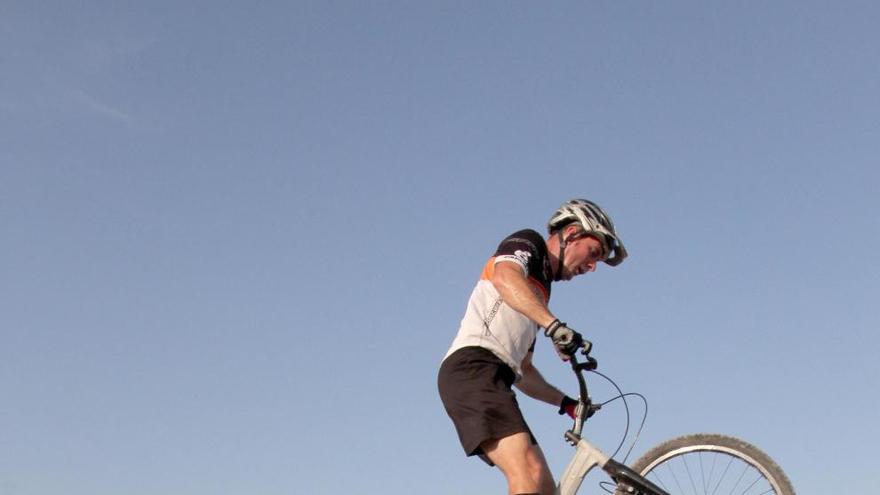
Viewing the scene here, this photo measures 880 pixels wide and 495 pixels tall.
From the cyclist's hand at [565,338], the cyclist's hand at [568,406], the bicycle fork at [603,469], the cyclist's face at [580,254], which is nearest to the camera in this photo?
the cyclist's hand at [565,338]

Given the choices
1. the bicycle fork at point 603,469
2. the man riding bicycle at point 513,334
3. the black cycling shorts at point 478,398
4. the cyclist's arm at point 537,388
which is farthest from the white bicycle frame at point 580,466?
the cyclist's arm at point 537,388

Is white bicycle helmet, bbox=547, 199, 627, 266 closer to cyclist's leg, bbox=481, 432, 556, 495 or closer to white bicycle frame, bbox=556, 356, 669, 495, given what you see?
white bicycle frame, bbox=556, 356, 669, 495

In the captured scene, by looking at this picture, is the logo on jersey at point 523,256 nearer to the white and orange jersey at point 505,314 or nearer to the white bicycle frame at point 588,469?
the white and orange jersey at point 505,314

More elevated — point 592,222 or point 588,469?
point 592,222

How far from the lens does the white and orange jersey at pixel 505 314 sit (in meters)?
6.68

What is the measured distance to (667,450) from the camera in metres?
6.89

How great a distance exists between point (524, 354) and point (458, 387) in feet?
1.98

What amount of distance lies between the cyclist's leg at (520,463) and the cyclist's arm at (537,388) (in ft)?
3.54

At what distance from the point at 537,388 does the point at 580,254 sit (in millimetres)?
1152

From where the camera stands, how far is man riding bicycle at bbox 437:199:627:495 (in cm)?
637

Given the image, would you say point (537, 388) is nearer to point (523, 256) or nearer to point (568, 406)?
point (568, 406)

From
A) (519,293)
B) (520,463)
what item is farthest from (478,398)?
(519,293)

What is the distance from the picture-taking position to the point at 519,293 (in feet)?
21.2

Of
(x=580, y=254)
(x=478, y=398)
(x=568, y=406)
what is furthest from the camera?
(x=568, y=406)
